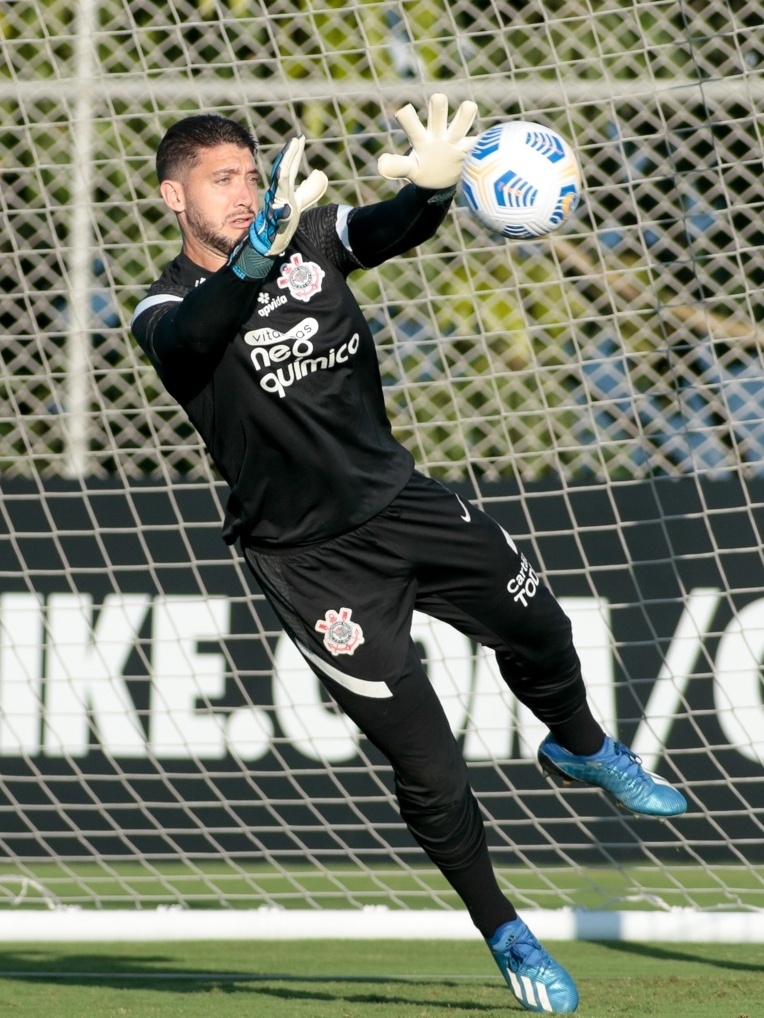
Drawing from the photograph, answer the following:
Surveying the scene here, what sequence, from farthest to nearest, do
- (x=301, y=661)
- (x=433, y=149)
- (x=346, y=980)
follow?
(x=301, y=661), (x=346, y=980), (x=433, y=149)

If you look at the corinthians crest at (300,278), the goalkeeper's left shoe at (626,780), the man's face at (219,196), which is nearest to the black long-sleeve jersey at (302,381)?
the corinthians crest at (300,278)

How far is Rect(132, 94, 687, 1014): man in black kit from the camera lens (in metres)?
3.32

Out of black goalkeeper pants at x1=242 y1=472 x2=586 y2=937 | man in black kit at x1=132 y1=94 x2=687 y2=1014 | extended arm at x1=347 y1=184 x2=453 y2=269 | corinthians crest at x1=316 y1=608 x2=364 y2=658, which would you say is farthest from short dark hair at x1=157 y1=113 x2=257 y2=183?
corinthians crest at x1=316 y1=608 x2=364 y2=658

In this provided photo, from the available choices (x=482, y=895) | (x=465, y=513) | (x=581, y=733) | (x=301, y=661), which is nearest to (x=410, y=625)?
(x=465, y=513)

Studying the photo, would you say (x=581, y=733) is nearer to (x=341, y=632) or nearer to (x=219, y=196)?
(x=341, y=632)

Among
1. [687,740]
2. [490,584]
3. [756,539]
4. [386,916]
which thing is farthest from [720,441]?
[490,584]

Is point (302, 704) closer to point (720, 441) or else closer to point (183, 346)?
point (720, 441)

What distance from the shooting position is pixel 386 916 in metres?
5.29

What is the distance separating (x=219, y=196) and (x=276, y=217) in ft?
1.74

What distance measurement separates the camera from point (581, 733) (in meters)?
3.69

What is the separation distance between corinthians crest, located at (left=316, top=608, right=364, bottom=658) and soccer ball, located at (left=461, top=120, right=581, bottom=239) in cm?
98

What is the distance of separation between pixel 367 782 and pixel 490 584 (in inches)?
112

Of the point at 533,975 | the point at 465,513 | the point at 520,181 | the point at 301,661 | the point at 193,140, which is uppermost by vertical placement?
the point at 193,140

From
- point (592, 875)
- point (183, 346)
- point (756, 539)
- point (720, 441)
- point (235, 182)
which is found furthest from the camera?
point (720, 441)
